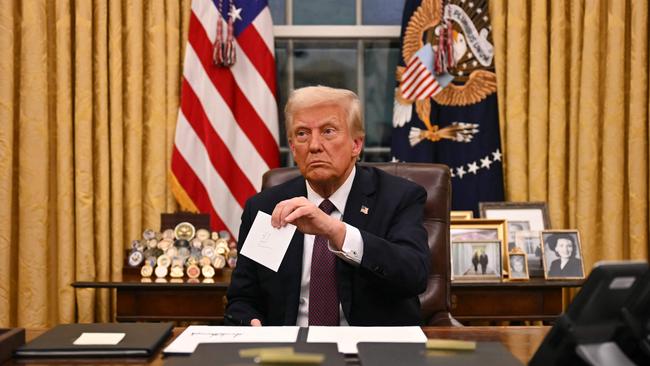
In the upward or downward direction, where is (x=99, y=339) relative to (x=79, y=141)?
downward

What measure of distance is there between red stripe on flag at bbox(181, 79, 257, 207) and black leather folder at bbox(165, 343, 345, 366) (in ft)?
7.98

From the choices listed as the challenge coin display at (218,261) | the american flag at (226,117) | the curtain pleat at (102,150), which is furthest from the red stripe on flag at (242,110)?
A: the challenge coin display at (218,261)

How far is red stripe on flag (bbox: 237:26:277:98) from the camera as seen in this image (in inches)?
152

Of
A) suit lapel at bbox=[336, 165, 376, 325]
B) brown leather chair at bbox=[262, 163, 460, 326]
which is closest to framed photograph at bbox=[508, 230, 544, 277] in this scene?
brown leather chair at bbox=[262, 163, 460, 326]

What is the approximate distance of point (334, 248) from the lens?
76.5 inches

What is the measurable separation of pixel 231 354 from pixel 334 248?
2.12 ft

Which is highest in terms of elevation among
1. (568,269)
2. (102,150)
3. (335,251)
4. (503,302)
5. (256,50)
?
(256,50)

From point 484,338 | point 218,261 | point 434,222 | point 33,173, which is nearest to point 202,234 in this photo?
point 218,261

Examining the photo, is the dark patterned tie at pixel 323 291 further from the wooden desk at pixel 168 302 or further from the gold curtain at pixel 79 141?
the gold curtain at pixel 79 141

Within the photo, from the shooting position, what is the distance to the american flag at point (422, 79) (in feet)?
12.5

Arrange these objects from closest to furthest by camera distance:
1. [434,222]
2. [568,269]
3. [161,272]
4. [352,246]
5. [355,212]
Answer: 1. [352,246]
2. [355,212]
3. [434,222]
4. [161,272]
5. [568,269]

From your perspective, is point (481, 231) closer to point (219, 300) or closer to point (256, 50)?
point (219, 300)

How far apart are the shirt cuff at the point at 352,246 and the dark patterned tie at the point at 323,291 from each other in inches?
6.8

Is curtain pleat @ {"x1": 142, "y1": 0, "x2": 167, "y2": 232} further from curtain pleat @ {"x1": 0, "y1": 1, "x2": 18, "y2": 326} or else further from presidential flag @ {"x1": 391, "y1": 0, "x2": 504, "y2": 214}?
presidential flag @ {"x1": 391, "y1": 0, "x2": 504, "y2": 214}
